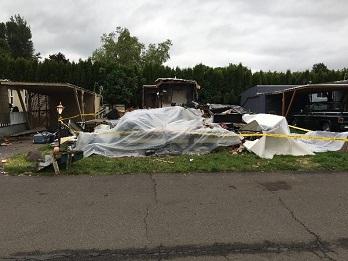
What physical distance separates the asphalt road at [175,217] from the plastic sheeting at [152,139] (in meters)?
3.10

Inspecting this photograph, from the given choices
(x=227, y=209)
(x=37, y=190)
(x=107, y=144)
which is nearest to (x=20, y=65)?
(x=107, y=144)

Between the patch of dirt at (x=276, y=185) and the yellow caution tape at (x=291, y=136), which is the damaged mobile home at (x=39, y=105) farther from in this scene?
the patch of dirt at (x=276, y=185)

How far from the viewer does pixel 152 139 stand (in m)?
12.9

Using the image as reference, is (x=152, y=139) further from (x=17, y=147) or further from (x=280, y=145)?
(x=17, y=147)

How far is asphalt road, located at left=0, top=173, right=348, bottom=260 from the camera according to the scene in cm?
544

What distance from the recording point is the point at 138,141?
12859mm

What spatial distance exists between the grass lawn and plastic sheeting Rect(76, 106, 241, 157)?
2.11ft

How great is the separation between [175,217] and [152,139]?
20.6 feet

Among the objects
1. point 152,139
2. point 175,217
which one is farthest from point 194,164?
point 175,217

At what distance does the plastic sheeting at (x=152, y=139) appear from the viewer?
41.9 ft

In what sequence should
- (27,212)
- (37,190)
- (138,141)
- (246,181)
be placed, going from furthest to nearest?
(138,141) → (246,181) → (37,190) → (27,212)

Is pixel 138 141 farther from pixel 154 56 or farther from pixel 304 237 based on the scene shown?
pixel 154 56

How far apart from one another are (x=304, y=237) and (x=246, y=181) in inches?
133

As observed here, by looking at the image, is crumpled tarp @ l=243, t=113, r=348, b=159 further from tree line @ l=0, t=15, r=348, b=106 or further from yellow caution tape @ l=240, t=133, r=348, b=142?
tree line @ l=0, t=15, r=348, b=106
